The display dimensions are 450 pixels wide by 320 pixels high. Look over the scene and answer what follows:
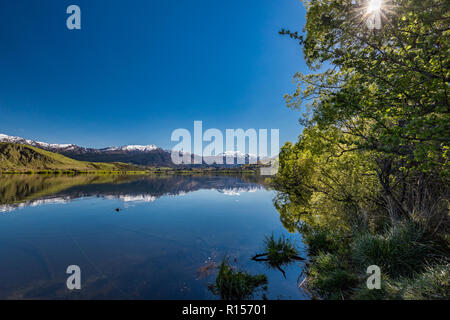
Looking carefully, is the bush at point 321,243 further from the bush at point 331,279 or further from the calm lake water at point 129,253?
the bush at point 331,279

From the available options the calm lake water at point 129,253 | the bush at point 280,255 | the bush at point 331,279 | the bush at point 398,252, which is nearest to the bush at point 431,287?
the bush at point 398,252

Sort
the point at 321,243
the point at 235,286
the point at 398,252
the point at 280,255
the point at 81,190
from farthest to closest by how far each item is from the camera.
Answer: the point at 81,190
the point at 321,243
the point at 280,255
the point at 235,286
the point at 398,252

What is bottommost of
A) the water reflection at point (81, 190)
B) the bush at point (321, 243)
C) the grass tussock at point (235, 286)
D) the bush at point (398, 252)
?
the water reflection at point (81, 190)

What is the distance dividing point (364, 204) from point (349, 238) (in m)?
4.32

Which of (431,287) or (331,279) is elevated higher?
(431,287)

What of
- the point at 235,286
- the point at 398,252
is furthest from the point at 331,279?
Result: the point at 235,286

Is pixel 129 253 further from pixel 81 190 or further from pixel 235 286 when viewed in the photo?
pixel 81 190

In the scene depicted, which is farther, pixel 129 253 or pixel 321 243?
pixel 129 253

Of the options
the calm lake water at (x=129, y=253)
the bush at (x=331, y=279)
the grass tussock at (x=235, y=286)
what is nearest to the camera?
the bush at (x=331, y=279)

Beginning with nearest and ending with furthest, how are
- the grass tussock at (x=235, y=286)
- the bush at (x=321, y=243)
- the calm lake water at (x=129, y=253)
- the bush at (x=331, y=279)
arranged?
the bush at (x=331, y=279) → the grass tussock at (x=235, y=286) → the calm lake water at (x=129, y=253) → the bush at (x=321, y=243)

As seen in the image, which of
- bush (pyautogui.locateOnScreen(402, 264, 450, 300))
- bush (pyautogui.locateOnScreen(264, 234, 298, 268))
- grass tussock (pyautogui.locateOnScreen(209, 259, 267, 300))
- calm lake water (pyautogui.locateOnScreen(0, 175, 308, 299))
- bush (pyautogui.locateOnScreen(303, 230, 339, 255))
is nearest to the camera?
bush (pyautogui.locateOnScreen(402, 264, 450, 300))

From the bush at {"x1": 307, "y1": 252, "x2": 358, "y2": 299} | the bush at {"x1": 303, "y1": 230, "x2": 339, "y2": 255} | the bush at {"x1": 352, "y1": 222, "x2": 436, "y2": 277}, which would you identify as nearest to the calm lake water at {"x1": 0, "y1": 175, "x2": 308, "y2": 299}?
the bush at {"x1": 303, "y1": 230, "x2": 339, "y2": 255}

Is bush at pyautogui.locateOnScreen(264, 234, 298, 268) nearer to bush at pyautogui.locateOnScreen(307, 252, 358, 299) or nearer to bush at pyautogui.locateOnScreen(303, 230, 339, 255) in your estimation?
bush at pyautogui.locateOnScreen(303, 230, 339, 255)
